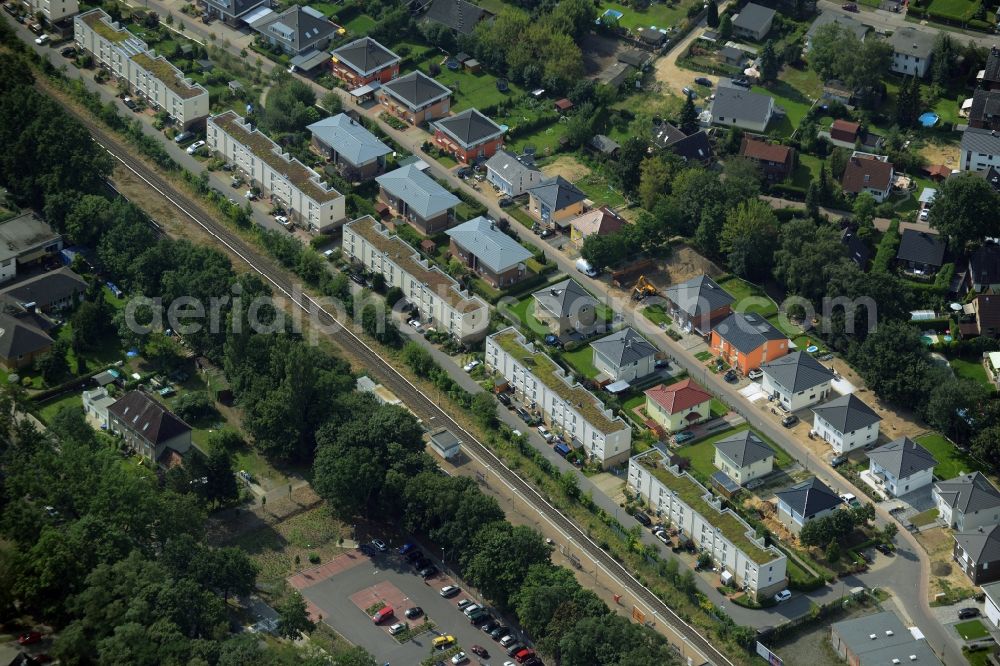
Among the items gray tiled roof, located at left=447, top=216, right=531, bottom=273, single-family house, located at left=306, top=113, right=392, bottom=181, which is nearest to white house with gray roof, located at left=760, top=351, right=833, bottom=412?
gray tiled roof, located at left=447, top=216, right=531, bottom=273

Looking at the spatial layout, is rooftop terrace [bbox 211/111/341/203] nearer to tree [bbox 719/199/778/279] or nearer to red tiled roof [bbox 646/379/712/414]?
tree [bbox 719/199/778/279]

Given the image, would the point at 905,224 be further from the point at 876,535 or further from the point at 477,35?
the point at 477,35

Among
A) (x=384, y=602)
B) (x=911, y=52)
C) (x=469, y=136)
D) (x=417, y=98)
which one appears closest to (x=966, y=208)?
(x=911, y=52)

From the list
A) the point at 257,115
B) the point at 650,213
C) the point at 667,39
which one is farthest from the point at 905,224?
the point at 257,115

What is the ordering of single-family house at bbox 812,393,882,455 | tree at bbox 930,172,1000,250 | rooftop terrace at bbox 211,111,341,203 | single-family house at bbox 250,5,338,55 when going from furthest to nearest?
single-family house at bbox 250,5,338,55, rooftop terrace at bbox 211,111,341,203, tree at bbox 930,172,1000,250, single-family house at bbox 812,393,882,455

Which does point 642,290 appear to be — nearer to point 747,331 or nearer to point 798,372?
point 747,331

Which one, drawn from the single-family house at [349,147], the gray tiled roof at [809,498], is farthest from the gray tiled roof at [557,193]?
the gray tiled roof at [809,498]
